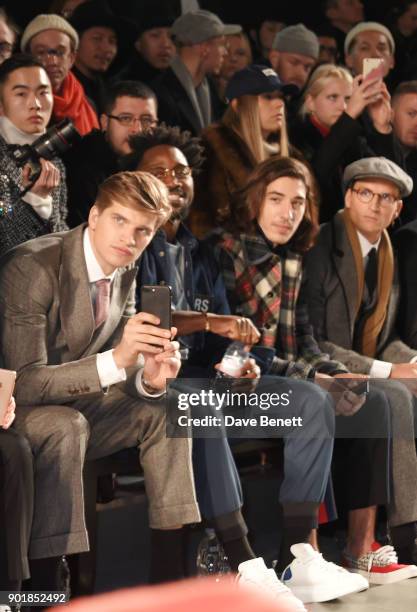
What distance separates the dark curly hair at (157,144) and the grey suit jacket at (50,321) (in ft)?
2.30

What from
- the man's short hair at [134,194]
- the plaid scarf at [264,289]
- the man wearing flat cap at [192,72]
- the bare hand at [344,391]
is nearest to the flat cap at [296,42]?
the man wearing flat cap at [192,72]

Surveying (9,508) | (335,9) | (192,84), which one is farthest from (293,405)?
(335,9)

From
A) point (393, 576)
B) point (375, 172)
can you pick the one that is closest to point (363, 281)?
point (375, 172)

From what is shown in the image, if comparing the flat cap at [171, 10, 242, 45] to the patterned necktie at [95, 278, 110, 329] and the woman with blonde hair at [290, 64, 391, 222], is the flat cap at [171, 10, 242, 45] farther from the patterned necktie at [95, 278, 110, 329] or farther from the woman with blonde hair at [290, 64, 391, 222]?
the patterned necktie at [95, 278, 110, 329]

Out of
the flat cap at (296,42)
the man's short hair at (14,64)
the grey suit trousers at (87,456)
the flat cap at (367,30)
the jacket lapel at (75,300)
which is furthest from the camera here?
the flat cap at (367,30)

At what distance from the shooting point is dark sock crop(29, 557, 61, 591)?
2590 mm

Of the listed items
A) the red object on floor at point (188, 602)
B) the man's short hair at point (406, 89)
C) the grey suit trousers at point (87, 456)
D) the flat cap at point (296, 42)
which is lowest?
the grey suit trousers at point (87, 456)

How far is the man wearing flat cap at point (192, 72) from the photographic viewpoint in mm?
4477

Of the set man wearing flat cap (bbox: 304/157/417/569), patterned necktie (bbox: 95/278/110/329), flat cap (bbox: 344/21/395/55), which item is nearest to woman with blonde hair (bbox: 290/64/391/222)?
man wearing flat cap (bbox: 304/157/417/569)

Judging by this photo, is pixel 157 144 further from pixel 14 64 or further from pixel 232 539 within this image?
pixel 232 539

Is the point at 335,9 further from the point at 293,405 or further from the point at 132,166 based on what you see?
the point at 293,405

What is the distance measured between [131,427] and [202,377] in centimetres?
48

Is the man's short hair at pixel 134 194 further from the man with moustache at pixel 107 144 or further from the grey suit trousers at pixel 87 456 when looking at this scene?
the man with moustache at pixel 107 144

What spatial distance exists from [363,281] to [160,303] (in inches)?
57.4
